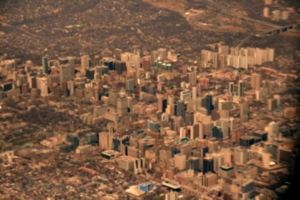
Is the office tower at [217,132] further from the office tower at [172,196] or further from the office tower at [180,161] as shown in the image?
the office tower at [172,196]

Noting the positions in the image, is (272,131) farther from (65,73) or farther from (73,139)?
(65,73)

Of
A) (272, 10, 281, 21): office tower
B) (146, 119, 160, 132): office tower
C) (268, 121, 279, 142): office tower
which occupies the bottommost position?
(146, 119, 160, 132): office tower

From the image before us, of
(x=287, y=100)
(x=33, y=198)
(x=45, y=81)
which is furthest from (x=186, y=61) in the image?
(x=33, y=198)

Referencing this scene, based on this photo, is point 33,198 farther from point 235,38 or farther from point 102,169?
point 235,38

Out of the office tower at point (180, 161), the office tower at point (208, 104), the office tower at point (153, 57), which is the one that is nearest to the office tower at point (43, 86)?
the office tower at point (153, 57)

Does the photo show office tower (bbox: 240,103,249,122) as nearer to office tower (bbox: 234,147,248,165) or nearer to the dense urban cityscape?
the dense urban cityscape

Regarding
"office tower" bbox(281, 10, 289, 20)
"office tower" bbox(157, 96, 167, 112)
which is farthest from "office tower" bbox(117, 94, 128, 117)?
"office tower" bbox(281, 10, 289, 20)

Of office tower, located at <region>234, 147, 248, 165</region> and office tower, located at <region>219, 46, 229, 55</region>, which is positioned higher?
office tower, located at <region>219, 46, 229, 55</region>
